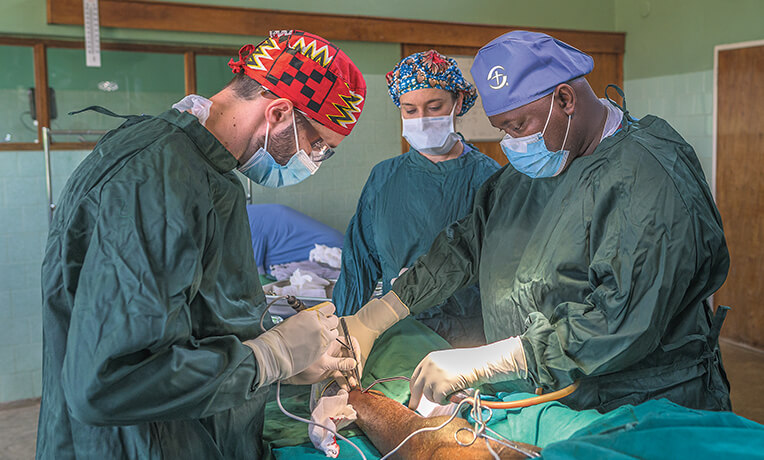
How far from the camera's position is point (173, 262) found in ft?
4.18

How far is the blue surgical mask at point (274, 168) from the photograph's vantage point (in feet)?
5.50

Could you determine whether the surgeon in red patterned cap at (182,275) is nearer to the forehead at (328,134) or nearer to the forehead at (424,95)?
the forehead at (328,134)

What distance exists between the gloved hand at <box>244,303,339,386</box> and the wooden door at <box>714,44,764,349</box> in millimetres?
4862

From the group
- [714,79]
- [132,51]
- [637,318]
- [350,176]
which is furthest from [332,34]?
[637,318]

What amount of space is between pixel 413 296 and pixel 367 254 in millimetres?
729

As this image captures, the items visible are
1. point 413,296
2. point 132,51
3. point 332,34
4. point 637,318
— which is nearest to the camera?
point 637,318

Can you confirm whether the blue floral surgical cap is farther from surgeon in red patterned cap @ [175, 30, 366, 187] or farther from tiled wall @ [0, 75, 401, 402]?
tiled wall @ [0, 75, 401, 402]

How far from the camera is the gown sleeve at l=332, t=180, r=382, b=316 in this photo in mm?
3070

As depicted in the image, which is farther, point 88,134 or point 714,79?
point 714,79

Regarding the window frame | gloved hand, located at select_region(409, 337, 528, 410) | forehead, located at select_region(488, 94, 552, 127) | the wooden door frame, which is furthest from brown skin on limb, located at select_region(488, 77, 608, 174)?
the wooden door frame

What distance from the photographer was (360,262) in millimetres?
3076

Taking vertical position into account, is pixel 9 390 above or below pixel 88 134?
below

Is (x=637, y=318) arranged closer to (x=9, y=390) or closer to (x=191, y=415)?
(x=191, y=415)

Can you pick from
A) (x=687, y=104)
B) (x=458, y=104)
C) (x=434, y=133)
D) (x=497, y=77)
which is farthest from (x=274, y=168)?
(x=687, y=104)
